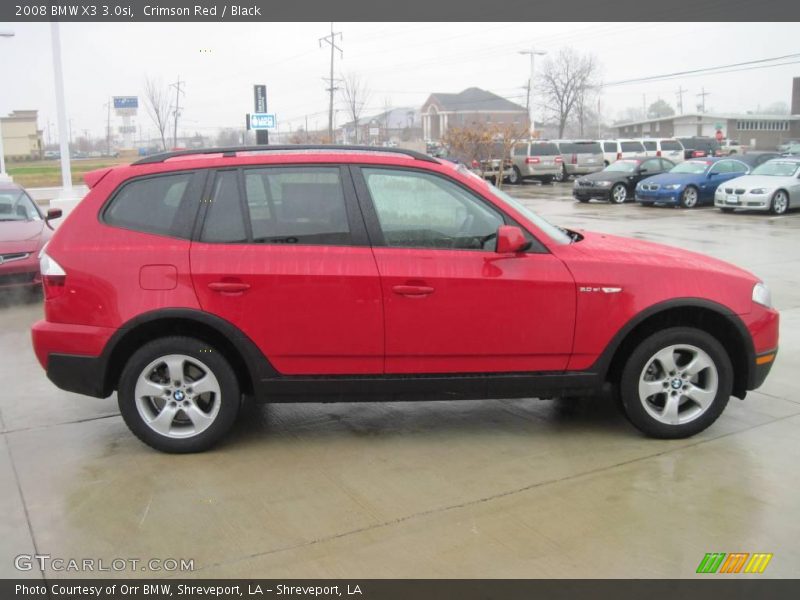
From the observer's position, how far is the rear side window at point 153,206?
439cm

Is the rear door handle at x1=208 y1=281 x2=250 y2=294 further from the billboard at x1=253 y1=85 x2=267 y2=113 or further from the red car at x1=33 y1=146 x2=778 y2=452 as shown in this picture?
the billboard at x1=253 y1=85 x2=267 y2=113

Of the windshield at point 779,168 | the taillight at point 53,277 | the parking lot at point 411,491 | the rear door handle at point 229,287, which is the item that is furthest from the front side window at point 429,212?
the windshield at point 779,168

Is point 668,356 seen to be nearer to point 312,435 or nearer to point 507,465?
point 507,465

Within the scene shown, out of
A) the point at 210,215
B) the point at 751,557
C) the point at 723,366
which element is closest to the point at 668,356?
the point at 723,366

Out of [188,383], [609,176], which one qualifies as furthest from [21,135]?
[188,383]

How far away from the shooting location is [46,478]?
163 inches

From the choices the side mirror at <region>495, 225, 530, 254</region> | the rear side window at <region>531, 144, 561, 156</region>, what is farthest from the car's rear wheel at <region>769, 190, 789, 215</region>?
the side mirror at <region>495, 225, 530, 254</region>

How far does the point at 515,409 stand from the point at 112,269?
2824mm

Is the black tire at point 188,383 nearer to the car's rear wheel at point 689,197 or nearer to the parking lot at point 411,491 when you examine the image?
the parking lot at point 411,491

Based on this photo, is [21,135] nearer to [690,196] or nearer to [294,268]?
[690,196]

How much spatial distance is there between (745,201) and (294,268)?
17.8 m

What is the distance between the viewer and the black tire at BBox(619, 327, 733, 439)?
442 cm

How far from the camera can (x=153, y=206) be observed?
14.6ft

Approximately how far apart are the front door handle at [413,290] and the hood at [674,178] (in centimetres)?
1920
